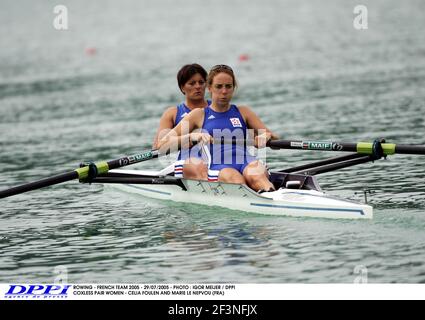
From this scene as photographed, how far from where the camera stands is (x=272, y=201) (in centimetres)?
1195

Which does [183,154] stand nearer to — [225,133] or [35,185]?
[225,133]

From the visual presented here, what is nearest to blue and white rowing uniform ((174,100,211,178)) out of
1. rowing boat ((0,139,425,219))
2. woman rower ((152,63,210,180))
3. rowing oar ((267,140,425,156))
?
woman rower ((152,63,210,180))

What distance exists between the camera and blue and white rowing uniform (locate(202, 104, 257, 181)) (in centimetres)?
1259

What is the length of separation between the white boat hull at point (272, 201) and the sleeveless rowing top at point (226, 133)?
378mm

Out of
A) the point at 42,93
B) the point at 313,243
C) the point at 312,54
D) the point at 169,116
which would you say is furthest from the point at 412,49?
the point at 313,243

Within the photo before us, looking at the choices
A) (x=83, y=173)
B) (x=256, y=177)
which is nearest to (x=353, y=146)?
(x=256, y=177)

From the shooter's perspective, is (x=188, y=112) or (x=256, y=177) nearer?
(x=256, y=177)

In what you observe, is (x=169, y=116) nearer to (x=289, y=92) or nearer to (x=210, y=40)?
(x=289, y=92)

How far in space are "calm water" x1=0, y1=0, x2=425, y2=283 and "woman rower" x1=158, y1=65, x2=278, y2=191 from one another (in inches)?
21.1

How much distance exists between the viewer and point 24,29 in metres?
54.6

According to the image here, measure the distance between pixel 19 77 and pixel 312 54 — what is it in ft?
33.9

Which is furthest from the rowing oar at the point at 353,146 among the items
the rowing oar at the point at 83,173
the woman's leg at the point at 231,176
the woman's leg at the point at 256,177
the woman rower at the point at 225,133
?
the rowing oar at the point at 83,173

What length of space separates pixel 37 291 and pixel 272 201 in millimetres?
3521

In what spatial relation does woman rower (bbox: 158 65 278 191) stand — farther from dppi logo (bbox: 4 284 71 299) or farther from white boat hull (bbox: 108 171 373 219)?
dppi logo (bbox: 4 284 71 299)
